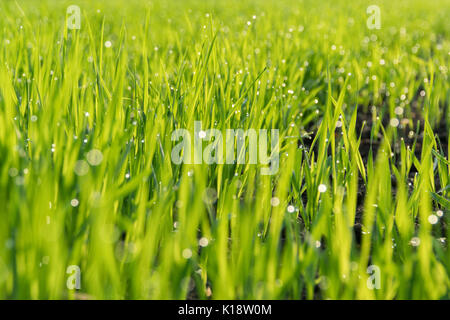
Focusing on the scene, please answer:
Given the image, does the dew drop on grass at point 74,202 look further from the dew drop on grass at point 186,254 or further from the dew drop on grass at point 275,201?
the dew drop on grass at point 275,201

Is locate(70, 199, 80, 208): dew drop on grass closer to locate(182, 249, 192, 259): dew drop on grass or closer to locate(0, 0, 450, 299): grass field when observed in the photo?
locate(0, 0, 450, 299): grass field

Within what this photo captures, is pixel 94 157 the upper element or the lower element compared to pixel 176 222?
upper

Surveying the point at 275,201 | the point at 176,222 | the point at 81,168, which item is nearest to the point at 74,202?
the point at 81,168

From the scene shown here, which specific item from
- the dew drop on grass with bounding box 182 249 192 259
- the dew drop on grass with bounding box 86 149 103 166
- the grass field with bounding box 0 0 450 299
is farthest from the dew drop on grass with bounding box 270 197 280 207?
the dew drop on grass with bounding box 86 149 103 166

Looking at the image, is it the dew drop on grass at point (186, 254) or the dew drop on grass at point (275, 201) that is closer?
the dew drop on grass at point (186, 254)

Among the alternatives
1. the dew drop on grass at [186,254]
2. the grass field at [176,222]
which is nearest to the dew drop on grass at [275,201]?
the grass field at [176,222]

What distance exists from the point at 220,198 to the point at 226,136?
0.67 feet

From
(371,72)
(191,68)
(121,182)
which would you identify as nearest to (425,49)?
(371,72)

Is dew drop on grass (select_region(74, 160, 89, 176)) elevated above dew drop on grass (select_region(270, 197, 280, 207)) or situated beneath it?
elevated above

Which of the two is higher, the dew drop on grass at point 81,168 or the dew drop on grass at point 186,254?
the dew drop on grass at point 81,168

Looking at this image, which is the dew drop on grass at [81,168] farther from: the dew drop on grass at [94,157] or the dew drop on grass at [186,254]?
the dew drop on grass at [186,254]

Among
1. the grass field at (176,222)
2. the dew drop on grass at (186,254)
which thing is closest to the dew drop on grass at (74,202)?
the grass field at (176,222)

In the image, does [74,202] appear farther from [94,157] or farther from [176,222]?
[176,222]

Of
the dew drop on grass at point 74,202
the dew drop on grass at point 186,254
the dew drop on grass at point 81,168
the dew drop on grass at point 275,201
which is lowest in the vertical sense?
the dew drop on grass at point 186,254
